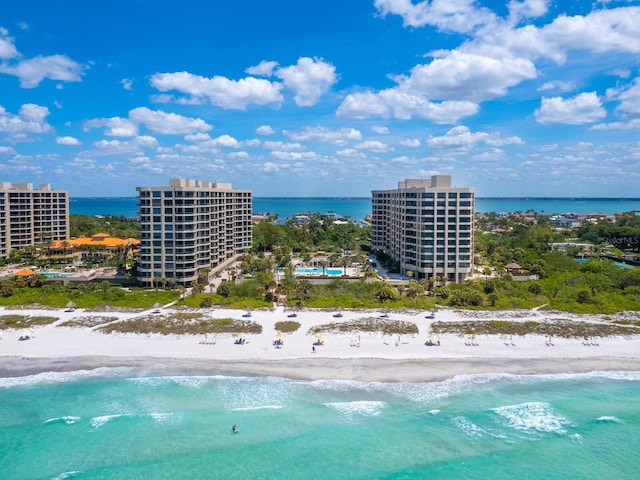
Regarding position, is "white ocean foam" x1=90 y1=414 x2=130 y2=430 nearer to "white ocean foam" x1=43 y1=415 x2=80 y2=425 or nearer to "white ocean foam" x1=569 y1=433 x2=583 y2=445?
"white ocean foam" x1=43 y1=415 x2=80 y2=425

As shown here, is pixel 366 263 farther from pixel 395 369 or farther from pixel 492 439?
pixel 492 439

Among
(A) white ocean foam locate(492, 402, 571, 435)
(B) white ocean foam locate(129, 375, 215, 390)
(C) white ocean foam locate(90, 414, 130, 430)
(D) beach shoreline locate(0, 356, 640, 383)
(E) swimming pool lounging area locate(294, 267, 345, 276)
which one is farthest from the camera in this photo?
(E) swimming pool lounging area locate(294, 267, 345, 276)

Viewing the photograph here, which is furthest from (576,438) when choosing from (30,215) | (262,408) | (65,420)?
(30,215)

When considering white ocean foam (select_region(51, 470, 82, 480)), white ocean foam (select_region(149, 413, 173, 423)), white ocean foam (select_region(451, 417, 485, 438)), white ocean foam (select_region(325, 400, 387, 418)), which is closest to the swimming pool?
white ocean foam (select_region(325, 400, 387, 418))

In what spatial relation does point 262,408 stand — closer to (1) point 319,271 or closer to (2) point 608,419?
(2) point 608,419

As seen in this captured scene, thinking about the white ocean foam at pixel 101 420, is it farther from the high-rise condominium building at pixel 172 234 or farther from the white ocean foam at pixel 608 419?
the high-rise condominium building at pixel 172 234
